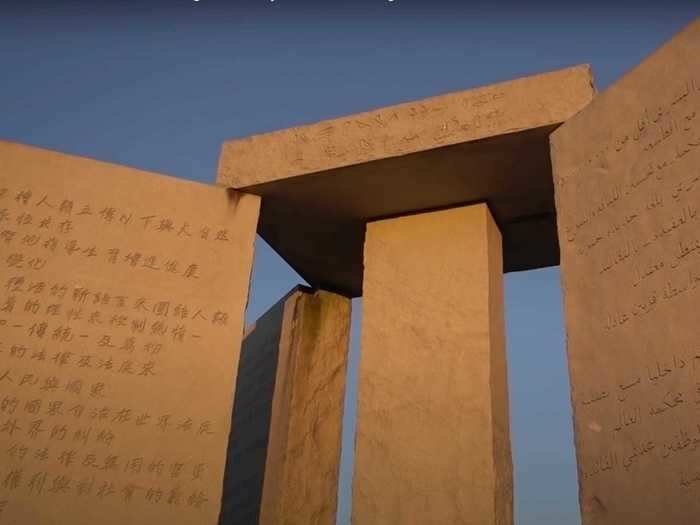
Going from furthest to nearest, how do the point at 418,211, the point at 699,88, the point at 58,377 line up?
1. the point at 418,211
2. the point at 58,377
3. the point at 699,88

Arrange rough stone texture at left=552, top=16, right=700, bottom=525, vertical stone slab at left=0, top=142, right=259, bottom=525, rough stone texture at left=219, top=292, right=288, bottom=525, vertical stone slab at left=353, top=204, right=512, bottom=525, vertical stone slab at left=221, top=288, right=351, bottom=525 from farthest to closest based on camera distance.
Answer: rough stone texture at left=219, top=292, right=288, bottom=525
vertical stone slab at left=221, top=288, right=351, bottom=525
vertical stone slab at left=353, top=204, right=512, bottom=525
vertical stone slab at left=0, top=142, right=259, bottom=525
rough stone texture at left=552, top=16, right=700, bottom=525

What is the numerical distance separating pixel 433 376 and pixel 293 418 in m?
1.57

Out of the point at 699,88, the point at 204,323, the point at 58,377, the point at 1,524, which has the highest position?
the point at 699,88

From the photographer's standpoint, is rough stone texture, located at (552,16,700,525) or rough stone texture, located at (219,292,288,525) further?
rough stone texture, located at (219,292,288,525)

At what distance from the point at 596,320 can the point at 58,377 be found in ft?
10.2

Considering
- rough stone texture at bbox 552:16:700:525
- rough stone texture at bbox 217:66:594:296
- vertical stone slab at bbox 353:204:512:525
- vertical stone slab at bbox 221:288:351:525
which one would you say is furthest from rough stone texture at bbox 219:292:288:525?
rough stone texture at bbox 552:16:700:525

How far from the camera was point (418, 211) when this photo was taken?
6.09m

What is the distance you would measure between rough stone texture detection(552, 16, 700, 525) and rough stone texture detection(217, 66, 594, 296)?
1.97 feet

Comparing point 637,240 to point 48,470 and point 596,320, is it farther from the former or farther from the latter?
point 48,470

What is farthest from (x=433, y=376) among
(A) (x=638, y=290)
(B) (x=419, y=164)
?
(A) (x=638, y=290)

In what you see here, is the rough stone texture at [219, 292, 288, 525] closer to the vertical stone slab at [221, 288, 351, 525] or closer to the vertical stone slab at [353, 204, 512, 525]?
the vertical stone slab at [221, 288, 351, 525]

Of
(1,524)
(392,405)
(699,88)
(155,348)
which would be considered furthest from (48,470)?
(699,88)

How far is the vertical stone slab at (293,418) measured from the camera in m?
6.29

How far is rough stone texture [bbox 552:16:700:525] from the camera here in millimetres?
3525
